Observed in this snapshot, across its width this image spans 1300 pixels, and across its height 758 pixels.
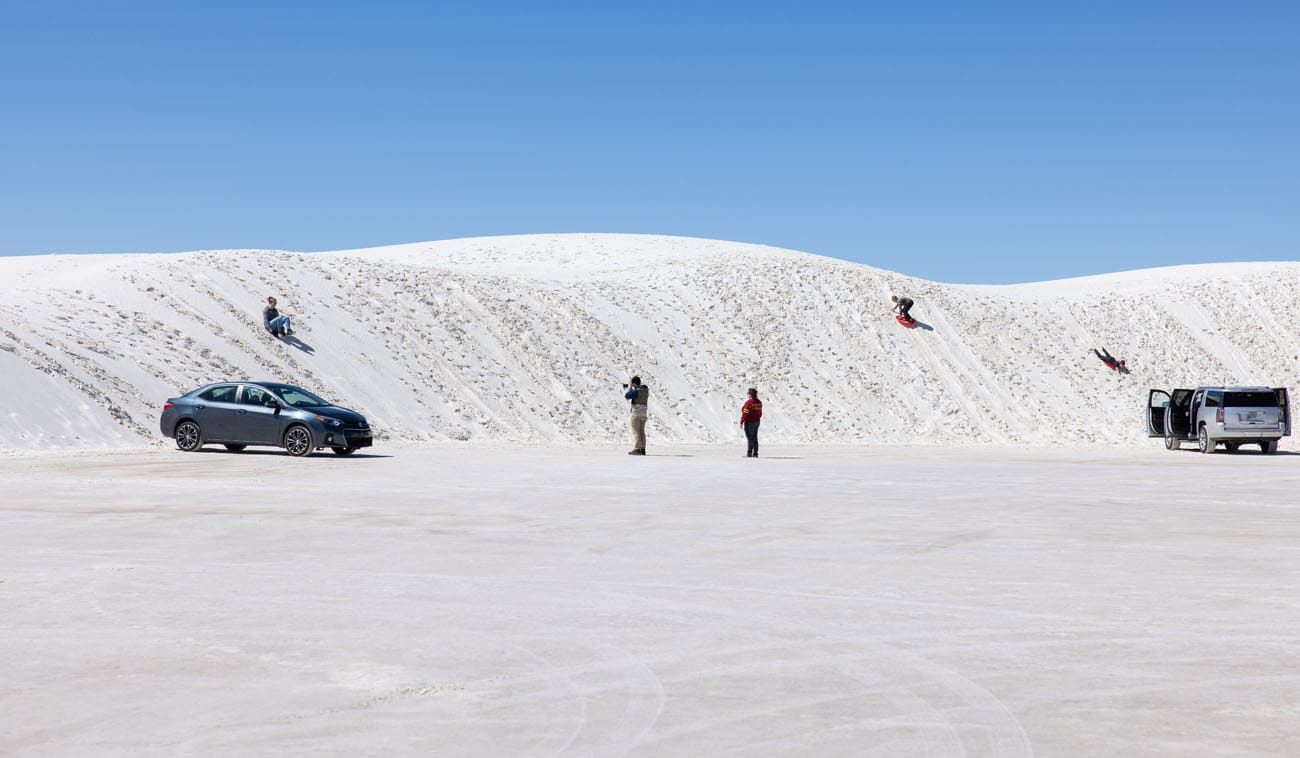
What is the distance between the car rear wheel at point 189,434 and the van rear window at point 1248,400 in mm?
24133

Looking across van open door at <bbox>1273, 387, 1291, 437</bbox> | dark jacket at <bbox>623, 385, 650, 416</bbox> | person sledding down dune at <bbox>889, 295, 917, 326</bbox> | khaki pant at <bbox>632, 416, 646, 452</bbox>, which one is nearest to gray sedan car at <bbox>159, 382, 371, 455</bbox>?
dark jacket at <bbox>623, 385, 650, 416</bbox>

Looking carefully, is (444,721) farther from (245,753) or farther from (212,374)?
(212,374)

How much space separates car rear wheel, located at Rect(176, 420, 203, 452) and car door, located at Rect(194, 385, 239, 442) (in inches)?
5.9

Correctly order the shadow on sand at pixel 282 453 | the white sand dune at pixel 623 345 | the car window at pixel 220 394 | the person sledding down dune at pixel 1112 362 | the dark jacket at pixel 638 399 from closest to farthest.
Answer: the shadow on sand at pixel 282 453 → the car window at pixel 220 394 → the dark jacket at pixel 638 399 → the white sand dune at pixel 623 345 → the person sledding down dune at pixel 1112 362

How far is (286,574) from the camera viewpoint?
969cm

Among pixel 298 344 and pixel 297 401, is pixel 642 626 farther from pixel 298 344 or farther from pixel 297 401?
pixel 298 344

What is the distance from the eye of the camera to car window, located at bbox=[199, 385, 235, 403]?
25.5 metres

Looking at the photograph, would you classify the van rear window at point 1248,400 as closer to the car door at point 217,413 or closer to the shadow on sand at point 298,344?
the car door at point 217,413

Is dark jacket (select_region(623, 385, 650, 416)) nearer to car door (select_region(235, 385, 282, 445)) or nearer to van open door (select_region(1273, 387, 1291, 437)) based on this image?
car door (select_region(235, 385, 282, 445))

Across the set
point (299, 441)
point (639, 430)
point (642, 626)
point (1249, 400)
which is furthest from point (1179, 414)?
point (642, 626)

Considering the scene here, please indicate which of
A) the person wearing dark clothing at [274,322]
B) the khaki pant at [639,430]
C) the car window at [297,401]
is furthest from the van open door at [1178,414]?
the person wearing dark clothing at [274,322]

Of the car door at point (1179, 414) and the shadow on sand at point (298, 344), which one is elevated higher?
the shadow on sand at point (298, 344)

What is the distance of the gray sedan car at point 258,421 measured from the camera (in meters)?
24.8

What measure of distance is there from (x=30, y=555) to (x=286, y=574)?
2.54 meters
